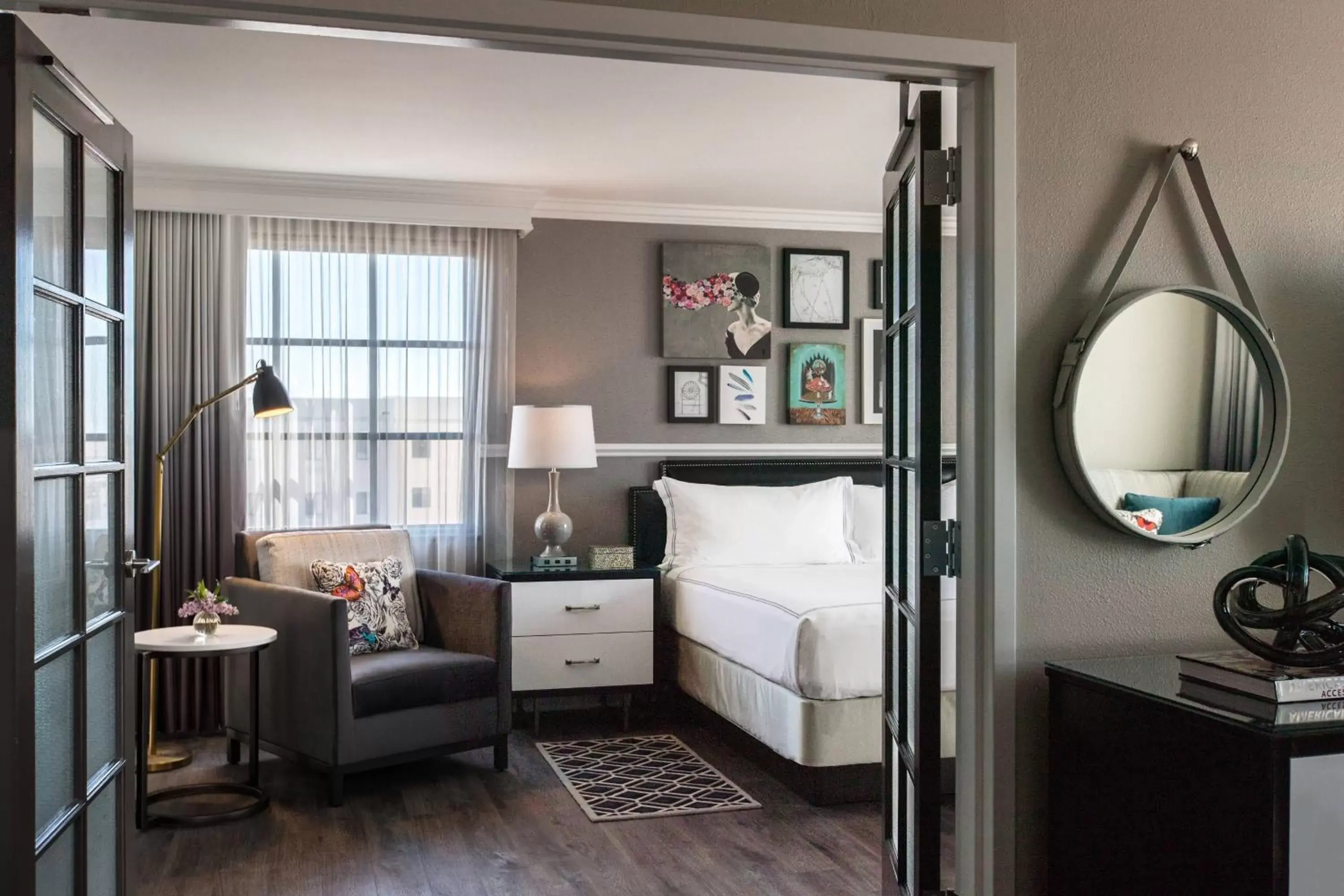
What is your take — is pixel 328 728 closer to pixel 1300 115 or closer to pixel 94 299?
pixel 94 299

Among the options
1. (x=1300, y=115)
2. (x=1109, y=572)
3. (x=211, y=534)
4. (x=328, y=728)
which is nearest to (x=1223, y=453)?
(x=1109, y=572)

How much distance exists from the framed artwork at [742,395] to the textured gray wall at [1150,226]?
365 centimetres

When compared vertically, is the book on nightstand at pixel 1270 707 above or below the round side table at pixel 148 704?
above

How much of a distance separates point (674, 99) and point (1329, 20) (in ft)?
6.90

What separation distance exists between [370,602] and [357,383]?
1.24 meters

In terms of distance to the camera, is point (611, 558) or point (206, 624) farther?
point (611, 558)

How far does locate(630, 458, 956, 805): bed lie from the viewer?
3.93 metres

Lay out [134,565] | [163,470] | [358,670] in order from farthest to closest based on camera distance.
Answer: [163,470] < [358,670] < [134,565]

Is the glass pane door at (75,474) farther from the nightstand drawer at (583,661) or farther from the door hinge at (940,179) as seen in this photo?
the nightstand drawer at (583,661)

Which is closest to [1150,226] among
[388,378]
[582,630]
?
[582,630]

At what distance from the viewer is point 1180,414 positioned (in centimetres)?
238

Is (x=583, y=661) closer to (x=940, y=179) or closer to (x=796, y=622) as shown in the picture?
(x=796, y=622)

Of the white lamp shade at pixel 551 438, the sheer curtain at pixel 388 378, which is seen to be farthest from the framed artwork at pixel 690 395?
the sheer curtain at pixel 388 378

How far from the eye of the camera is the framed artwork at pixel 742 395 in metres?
5.93
